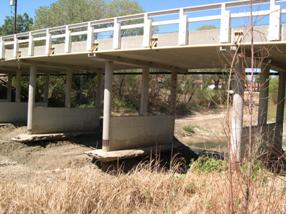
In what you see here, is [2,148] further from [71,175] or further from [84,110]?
[71,175]

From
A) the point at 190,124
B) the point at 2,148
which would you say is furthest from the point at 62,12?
the point at 2,148

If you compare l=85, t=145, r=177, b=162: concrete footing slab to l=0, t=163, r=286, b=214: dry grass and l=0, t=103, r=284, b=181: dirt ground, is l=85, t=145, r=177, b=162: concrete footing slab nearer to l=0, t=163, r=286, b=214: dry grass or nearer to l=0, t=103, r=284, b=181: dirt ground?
l=0, t=103, r=284, b=181: dirt ground

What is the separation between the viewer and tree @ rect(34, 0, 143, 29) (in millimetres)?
40188

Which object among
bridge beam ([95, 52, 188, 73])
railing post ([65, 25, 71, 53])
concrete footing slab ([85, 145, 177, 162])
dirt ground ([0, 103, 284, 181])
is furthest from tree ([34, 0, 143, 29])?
concrete footing slab ([85, 145, 177, 162])

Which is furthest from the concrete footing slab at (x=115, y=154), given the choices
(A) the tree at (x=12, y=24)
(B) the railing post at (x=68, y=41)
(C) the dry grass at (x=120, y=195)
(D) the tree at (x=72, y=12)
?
(A) the tree at (x=12, y=24)

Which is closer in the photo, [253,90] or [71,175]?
[253,90]

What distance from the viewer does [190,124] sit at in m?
35.6

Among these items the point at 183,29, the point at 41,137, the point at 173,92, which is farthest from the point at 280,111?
the point at 41,137

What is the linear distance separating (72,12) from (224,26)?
101 feet

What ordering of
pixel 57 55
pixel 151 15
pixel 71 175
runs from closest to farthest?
pixel 71 175, pixel 151 15, pixel 57 55

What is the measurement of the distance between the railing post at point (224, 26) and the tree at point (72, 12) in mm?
A: 29768

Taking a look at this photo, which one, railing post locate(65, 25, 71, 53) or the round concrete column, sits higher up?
railing post locate(65, 25, 71, 53)

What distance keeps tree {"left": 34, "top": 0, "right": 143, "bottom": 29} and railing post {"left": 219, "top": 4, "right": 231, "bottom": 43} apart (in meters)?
29.8

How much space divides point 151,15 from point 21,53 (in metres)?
10.5
